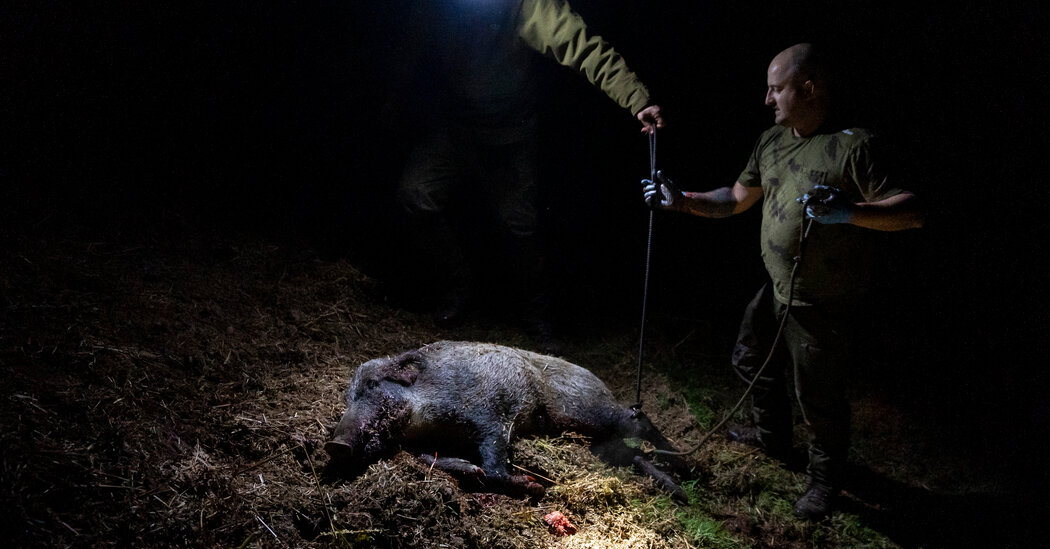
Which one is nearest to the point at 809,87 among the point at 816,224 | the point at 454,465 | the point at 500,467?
the point at 816,224

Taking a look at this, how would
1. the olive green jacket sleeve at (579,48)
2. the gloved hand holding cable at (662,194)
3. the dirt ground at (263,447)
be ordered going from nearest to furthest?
the dirt ground at (263,447) → the gloved hand holding cable at (662,194) → the olive green jacket sleeve at (579,48)

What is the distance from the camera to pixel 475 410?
3256 mm

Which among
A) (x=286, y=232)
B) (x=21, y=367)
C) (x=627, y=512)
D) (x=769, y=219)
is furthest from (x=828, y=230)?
(x=286, y=232)

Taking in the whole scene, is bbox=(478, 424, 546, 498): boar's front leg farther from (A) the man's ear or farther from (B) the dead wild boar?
(A) the man's ear

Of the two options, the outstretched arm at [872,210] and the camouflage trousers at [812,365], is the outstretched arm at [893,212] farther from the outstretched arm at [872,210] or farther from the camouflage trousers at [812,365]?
the camouflage trousers at [812,365]

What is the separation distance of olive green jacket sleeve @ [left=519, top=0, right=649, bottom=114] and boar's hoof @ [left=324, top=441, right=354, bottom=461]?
3.03 metres

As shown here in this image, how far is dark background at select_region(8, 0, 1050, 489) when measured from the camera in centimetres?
470

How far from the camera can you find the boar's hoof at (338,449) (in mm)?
2689

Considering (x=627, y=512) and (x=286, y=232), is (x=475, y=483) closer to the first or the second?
(x=627, y=512)

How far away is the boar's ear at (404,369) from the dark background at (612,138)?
84.3 inches

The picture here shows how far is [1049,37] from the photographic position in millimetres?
4609

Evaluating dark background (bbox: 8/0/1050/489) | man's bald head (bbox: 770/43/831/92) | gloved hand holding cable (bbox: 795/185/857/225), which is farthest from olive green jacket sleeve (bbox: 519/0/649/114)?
gloved hand holding cable (bbox: 795/185/857/225)

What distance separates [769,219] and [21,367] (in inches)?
164

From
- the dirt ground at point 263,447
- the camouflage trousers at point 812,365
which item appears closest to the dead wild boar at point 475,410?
the dirt ground at point 263,447
